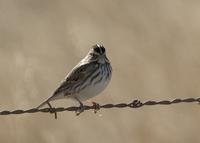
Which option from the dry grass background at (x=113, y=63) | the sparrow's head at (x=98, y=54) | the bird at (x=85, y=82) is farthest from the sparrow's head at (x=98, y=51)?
the dry grass background at (x=113, y=63)

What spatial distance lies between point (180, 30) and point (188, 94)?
159cm

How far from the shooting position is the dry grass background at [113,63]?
13312mm

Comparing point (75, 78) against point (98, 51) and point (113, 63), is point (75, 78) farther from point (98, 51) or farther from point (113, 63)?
point (113, 63)

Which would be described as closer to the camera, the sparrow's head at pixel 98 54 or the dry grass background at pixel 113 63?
the sparrow's head at pixel 98 54

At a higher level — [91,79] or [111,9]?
[111,9]

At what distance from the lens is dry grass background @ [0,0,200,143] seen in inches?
524

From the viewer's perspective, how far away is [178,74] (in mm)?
14055

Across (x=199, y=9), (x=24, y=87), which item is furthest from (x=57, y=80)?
(x=199, y=9)

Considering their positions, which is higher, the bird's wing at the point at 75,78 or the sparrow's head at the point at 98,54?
the sparrow's head at the point at 98,54

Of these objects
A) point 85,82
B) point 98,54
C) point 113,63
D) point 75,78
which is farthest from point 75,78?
point 113,63

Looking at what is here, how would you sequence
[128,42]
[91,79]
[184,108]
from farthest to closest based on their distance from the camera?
[128,42]
[184,108]
[91,79]

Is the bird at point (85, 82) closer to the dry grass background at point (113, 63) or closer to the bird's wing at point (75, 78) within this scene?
the bird's wing at point (75, 78)

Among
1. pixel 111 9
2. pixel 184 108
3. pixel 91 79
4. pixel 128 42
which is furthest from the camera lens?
pixel 111 9

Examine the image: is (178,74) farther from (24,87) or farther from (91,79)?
(91,79)
